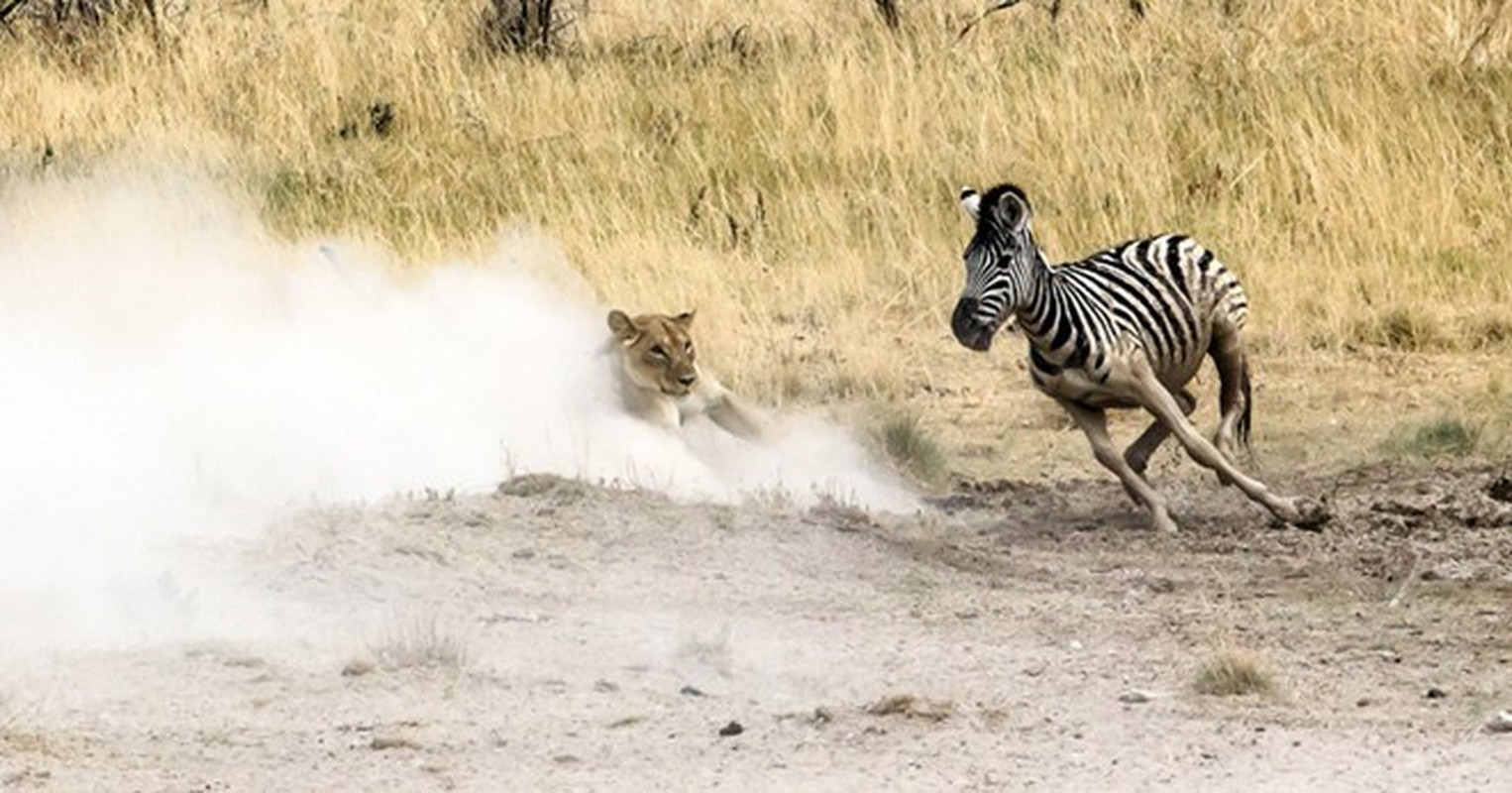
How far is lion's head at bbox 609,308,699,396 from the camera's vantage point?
40.8 feet

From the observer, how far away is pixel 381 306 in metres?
13.5

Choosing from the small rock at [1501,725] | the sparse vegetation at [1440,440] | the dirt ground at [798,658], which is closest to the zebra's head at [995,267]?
the dirt ground at [798,658]

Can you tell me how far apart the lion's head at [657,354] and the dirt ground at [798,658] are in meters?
1.49

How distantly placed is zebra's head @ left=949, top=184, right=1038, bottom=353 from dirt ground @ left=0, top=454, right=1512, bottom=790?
722mm

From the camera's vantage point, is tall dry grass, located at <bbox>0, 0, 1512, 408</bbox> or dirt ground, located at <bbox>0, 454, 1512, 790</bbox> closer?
dirt ground, located at <bbox>0, 454, 1512, 790</bbox>

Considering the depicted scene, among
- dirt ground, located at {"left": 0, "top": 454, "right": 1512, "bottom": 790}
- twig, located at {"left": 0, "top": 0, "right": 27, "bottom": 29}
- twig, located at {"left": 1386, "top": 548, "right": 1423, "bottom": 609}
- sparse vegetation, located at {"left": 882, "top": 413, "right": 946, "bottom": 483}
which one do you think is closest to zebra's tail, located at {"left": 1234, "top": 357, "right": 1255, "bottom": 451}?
dirt ground, located at {"left": 0, "top": 454, "right": 1512, "bottom": 790}

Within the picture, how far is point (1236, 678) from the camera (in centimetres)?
784

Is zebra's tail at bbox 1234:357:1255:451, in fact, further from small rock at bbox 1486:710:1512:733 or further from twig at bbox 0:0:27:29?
twig at bbox 0:0:27:29

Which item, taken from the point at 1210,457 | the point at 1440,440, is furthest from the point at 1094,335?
the point at 1440,440

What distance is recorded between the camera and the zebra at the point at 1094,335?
11062 millimetres

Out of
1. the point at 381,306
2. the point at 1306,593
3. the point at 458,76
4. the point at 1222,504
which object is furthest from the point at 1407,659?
Answer: the point at 458,76

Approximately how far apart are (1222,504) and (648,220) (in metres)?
5.64

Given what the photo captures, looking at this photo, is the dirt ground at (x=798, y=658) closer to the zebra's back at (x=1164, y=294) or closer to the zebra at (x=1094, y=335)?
the zebra at (x=1094, y=335)

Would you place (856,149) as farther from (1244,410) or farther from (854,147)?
(1244,410)
